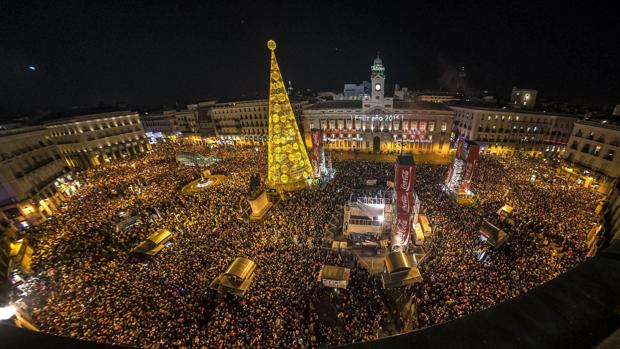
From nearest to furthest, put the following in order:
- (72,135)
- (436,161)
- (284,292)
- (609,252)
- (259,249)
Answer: (609,252), (284,292), (259,249), (436,161), (72,135)

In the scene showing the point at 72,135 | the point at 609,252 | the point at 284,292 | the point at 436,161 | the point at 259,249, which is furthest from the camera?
the point at 72,135

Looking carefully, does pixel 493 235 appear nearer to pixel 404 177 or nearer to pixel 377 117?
pixel 404 177

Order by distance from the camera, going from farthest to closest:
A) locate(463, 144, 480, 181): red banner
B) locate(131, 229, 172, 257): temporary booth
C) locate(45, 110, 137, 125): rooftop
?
1. locate(45, 110, 137, 125): rooftop
2. locate(463, 144, 480, 181): red banner
3. locate(131, 229, 172, 257): temporary booth

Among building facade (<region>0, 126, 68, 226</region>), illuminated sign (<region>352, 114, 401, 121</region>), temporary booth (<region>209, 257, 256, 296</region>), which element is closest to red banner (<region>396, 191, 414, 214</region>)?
temporary booth (<region>209, 257, 256, 296</region>)

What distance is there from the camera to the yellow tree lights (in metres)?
24.1

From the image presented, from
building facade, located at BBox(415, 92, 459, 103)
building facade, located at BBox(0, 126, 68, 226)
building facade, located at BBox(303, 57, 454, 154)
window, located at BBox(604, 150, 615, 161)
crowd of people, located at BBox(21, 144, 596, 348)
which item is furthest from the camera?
building facade, located at BBox(415, 92, 459, 103)

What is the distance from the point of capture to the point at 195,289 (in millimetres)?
15211

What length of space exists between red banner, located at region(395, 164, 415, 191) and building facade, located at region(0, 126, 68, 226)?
42.0m

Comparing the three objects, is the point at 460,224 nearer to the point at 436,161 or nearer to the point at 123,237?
the point at 436,161

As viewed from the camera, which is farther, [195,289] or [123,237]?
[123,237]

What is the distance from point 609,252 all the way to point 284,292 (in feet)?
47.3

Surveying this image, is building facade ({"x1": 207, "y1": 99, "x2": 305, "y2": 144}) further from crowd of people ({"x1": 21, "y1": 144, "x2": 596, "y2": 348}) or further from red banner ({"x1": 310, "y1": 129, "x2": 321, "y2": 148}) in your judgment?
crowd of people ({"x1": 21, "y1": 144, "x2": 596, "y2": 348})

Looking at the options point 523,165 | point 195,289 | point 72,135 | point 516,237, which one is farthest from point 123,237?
point 523,165

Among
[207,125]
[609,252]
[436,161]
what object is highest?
[609,252]
